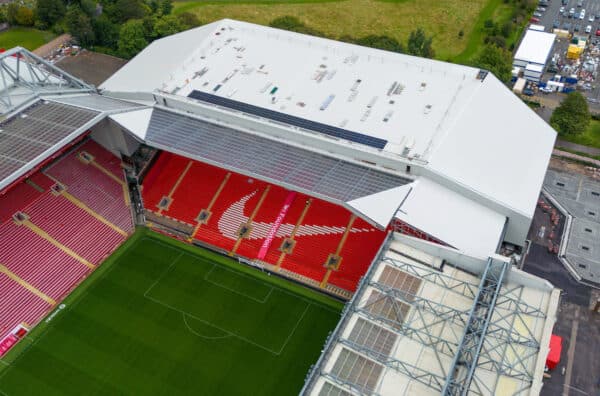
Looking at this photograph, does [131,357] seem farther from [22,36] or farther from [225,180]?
[22,36]

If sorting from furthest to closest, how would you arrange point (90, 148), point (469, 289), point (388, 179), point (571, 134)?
point (571, 134)
point (90, 148)
point (388, 179)
point (469, 289)

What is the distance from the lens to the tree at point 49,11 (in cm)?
9600

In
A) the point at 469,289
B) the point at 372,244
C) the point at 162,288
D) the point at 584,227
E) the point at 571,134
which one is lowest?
the point at 162,288

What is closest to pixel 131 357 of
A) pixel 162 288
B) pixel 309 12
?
pixel 162 288

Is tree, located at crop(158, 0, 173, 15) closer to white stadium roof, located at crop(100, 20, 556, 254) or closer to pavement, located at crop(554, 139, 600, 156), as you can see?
white stadium roof, located at crop(100, 20, 556, 254)

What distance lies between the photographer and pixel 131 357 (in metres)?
46.6

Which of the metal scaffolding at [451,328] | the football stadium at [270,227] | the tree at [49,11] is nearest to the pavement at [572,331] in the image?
the football stadium at [270,227]

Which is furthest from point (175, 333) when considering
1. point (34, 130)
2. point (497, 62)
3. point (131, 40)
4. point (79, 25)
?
point (79, 25)

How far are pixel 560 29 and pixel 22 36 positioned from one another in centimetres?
10399

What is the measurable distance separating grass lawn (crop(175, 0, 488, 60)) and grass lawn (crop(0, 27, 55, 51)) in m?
26.8

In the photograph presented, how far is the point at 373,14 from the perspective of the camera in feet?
325

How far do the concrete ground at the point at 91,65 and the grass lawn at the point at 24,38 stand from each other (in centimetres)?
1228

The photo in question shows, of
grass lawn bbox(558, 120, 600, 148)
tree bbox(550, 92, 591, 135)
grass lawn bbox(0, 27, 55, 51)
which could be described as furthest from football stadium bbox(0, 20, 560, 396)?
grass lawn bbox(0, 27, 55, 51)

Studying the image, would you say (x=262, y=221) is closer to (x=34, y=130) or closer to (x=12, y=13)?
(x=34, y=130)
